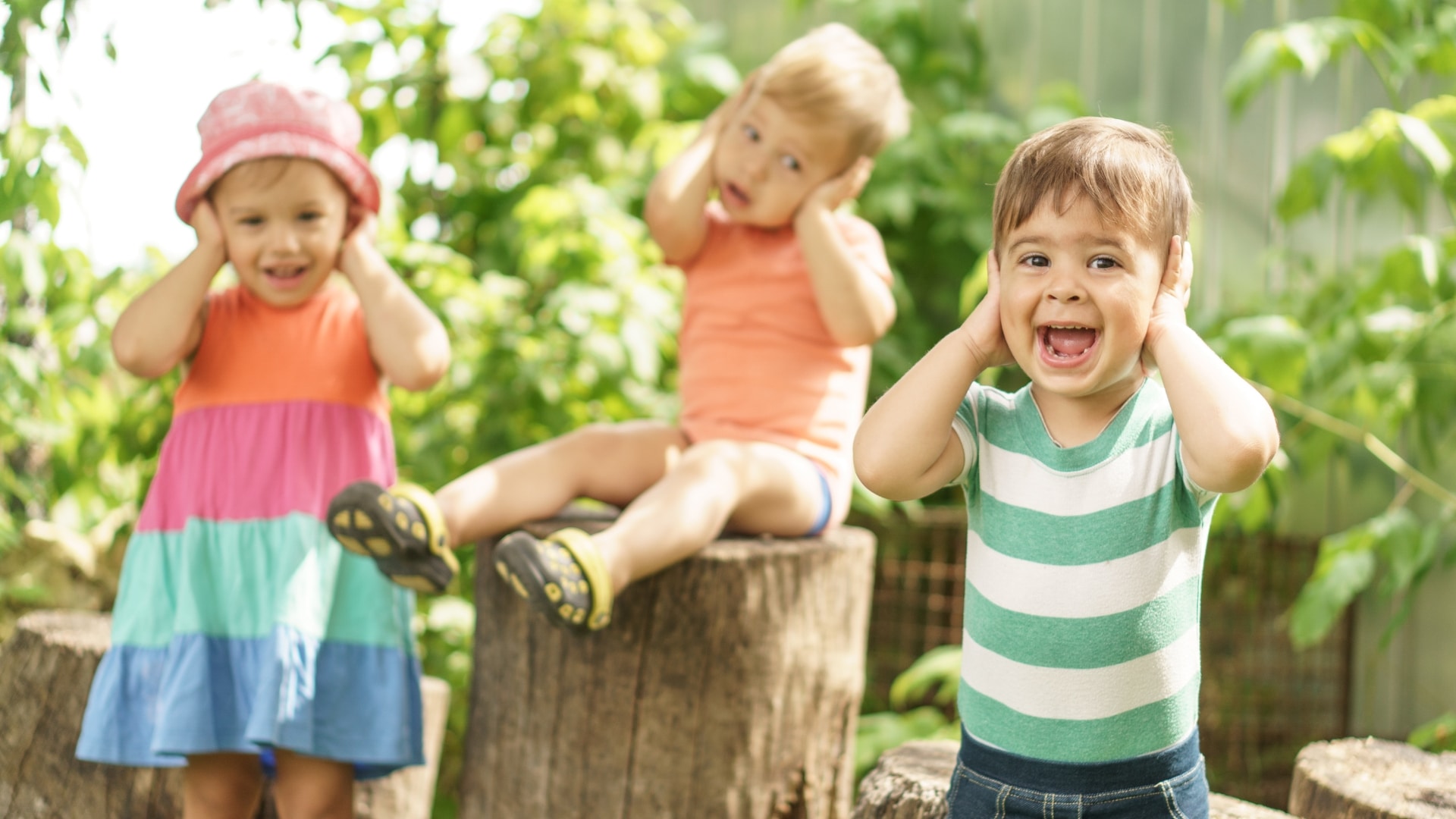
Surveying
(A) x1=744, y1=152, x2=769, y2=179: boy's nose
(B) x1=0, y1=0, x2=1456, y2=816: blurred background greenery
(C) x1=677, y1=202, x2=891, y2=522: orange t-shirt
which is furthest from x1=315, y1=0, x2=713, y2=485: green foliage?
(A) x1=744, y1=152, x2=769, y2=179: boy's nose

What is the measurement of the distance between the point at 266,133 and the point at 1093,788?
1.41 meters

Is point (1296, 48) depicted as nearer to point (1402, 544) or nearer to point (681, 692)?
point (1402, 544)

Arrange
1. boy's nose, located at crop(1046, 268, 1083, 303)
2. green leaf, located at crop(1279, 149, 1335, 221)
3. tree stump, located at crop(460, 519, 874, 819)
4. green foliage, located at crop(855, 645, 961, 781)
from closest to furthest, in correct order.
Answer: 1. boy's nose, located at crop(1046, 268, 1083, 303)
2. tree stump, located at crop(460, 519, 874, 819)
3. green leaf, located at crop(1279, 149, 1335, 221)
4. green foliage, located at crop(855, 645, 961, 781)

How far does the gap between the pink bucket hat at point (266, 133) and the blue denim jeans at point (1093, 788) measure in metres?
1.25

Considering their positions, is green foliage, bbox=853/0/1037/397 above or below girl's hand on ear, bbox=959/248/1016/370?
above

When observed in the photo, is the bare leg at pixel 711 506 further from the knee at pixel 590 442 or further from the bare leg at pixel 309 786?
the bare leg at pixel 309 786

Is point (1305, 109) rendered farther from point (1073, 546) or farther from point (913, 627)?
point (1073, 546)

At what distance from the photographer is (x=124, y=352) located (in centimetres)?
185

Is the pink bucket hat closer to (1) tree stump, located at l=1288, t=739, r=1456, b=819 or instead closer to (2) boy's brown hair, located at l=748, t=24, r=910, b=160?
(2) boy's brown hair, located at l=748, t=24, r=910, b=160

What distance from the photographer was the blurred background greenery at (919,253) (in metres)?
2.34

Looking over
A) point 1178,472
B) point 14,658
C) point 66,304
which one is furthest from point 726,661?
point 66,304

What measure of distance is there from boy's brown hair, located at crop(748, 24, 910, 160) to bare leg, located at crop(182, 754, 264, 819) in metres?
1.35

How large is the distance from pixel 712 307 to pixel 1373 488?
1815 millimetres

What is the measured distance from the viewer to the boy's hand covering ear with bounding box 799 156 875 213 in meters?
2.17
